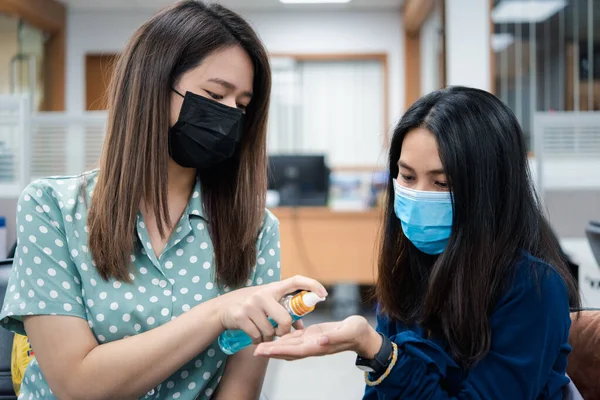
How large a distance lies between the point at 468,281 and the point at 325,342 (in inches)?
11.2

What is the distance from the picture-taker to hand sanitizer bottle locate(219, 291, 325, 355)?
0.87m

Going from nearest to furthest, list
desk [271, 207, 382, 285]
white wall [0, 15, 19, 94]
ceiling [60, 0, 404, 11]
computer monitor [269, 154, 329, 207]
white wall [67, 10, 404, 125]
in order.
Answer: desk [271, 207, 382, 285] → computer monitor [269, 154, 329, 207] → white wall [0, 15, 19, 94] → ceiling [60, 0, 404, 11] → white wall [67, 10, 404, 125]

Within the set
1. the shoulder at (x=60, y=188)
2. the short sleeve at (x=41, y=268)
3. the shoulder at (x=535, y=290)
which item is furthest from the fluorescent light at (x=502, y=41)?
the short sleeve at (x=41, y=268)

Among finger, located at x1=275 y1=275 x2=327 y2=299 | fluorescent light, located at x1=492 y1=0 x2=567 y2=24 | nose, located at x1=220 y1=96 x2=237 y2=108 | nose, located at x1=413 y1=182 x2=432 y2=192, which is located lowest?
finger, located at x1=275 y1=275 x2=327 y2=299

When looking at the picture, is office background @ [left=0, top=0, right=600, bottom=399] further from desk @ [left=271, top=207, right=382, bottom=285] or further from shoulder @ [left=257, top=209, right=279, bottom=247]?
shoulder @ [left=257, top=209, right=279, bottom=247]

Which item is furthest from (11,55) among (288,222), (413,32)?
(413,32)

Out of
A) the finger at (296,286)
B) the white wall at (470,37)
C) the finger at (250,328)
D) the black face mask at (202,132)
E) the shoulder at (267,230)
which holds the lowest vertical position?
the finger at (250,328)

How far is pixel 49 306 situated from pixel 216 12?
0.57 m

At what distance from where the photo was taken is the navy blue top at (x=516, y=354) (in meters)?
0.92

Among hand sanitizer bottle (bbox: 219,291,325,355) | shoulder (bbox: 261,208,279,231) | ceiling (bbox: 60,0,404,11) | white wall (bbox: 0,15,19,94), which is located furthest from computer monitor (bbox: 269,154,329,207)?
hand sanitizer bottle (bbox: 219,291,325,355)

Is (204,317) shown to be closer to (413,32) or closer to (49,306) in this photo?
(49,306)

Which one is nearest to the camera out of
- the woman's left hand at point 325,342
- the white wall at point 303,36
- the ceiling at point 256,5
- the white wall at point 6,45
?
the woman's left hand at point 325,342

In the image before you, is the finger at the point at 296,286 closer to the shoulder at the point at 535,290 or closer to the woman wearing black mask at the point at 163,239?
the woman wearing black mask at the point at 163,239

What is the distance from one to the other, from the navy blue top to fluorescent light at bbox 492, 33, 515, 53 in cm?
473
